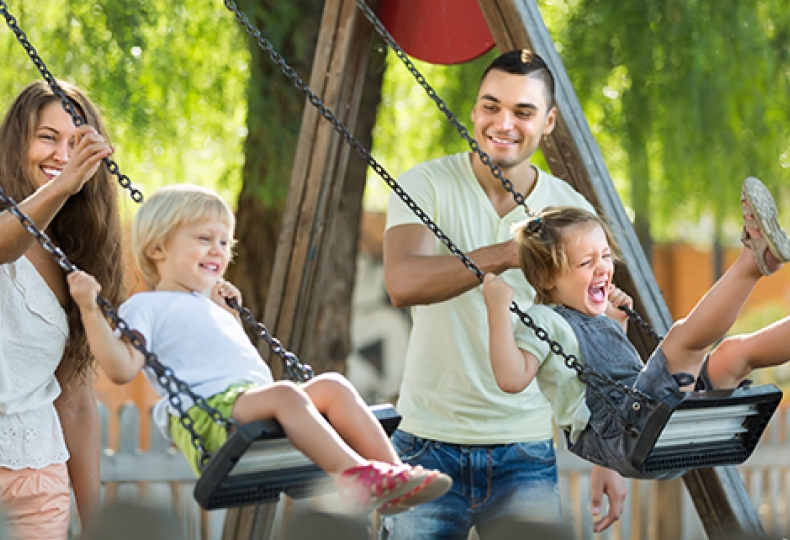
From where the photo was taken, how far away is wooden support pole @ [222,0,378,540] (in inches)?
149

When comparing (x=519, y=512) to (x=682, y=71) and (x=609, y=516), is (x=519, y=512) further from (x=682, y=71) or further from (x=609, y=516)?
(x=682, y=71)

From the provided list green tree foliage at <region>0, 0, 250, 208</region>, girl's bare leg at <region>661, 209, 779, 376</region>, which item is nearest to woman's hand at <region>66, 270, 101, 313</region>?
girl's bare leg at <region>661, 209, 779, 376</region>


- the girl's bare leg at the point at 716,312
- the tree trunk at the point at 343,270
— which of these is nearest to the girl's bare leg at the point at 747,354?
the girl's bare leg at the point at 716,312

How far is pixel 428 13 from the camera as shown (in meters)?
3.77

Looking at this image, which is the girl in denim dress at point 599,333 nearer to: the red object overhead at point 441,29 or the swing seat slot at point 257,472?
the swing seat slot at point 257,472

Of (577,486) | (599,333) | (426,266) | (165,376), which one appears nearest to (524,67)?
(426,266)

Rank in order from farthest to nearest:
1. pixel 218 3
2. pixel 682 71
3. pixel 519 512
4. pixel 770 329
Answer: pixel 218 3 < pixel 682 71 < pixel 519 512 < pixel 770 329

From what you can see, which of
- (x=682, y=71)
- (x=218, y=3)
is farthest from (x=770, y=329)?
(x=218, y=3)

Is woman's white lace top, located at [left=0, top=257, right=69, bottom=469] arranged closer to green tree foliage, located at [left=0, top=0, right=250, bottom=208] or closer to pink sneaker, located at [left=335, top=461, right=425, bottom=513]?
pink sneaker, located at [left=335, top=461, right=425, bottom=513]

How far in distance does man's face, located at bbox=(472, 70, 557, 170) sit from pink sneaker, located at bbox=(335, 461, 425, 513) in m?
1.14

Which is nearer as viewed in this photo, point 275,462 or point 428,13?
point 275,462

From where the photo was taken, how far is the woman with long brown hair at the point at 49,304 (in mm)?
2555

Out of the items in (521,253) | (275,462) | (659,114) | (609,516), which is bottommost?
(609,516)

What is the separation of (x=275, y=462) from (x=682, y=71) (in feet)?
11.2
